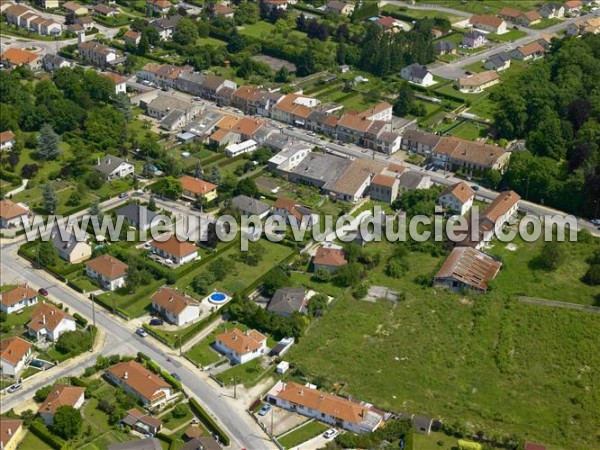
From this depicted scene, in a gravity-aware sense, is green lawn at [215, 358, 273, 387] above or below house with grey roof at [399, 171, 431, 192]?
below

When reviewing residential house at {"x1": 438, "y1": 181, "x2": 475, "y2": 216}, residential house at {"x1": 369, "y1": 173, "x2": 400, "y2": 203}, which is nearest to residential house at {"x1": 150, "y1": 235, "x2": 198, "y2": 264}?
residential house at {"x1": 369, "y1": 173, "x2": 400, "y2": 203}

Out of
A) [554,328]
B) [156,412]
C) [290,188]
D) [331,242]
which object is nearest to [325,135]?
[290,188]

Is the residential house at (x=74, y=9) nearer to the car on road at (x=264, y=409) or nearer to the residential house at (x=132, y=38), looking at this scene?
the residential house at (x=132, y=38)

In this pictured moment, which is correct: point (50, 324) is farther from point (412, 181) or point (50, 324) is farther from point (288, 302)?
point (412, 181)

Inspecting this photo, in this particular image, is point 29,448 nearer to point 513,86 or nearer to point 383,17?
point 513,86

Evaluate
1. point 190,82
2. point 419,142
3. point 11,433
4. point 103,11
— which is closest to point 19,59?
point 190,82

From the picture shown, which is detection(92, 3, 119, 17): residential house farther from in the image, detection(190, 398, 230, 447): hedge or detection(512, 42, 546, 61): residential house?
detection(190, 398, 230, 447): hedge
